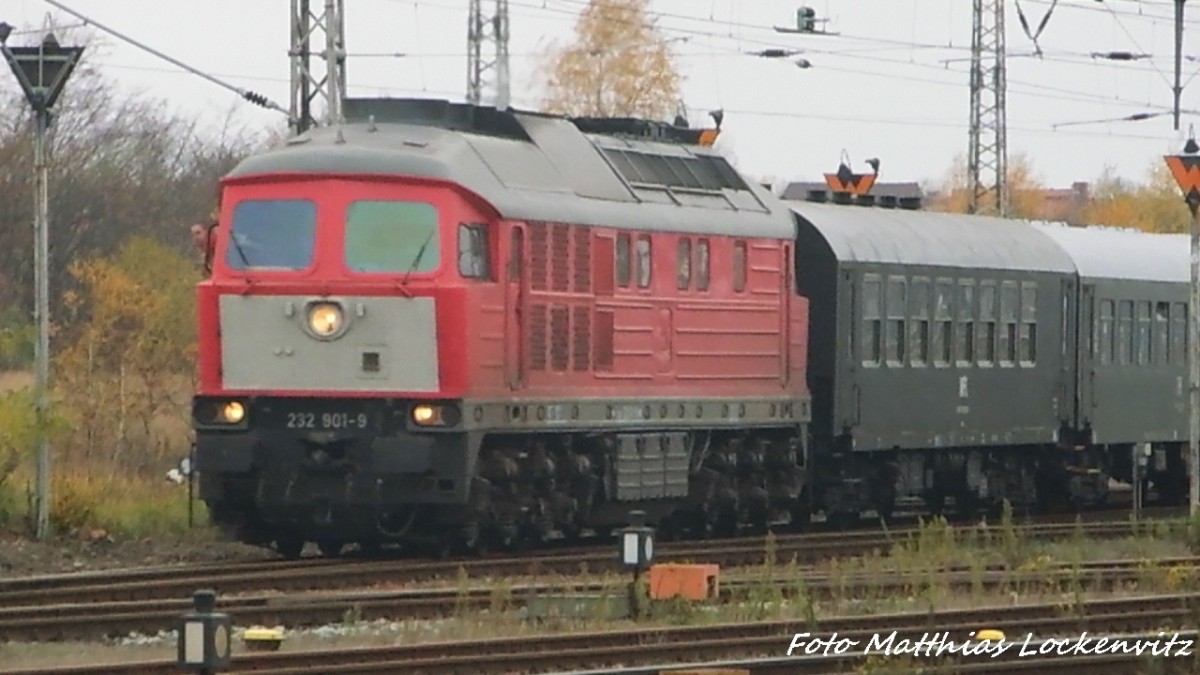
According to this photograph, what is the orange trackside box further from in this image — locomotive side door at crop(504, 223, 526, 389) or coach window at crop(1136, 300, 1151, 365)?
coach window at crop(1136, 300, 1151, 365)

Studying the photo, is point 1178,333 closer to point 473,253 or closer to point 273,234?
point 473,253

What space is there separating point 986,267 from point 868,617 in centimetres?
1364

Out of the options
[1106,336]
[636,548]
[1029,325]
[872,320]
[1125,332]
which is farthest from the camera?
[1125,332]

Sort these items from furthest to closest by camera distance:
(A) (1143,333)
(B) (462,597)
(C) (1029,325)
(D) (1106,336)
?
1. (A) (1143,333)
2. (D) (1106,336)
3. (C) (1029,325)
4. (B) (462,597)

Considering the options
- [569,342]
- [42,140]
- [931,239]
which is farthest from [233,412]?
[931,239]

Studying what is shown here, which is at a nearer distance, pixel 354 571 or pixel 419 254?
pixel 354 571

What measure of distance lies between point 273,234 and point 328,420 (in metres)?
1.59

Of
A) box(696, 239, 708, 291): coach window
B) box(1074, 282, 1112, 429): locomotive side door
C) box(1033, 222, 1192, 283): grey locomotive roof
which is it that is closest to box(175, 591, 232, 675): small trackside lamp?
box(696, 239, 708, 291): coach window

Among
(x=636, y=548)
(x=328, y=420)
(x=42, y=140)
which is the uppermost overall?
(x=42, y=140)

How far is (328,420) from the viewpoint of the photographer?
70.9ft

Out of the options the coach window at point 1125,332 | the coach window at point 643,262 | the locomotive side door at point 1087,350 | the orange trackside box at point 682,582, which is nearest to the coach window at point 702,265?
the coach window at point 643,262

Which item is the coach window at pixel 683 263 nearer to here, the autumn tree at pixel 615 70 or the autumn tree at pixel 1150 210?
the autumn tree at pixel 615 70

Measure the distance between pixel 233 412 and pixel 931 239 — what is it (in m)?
10.4

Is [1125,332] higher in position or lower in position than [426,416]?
higher
